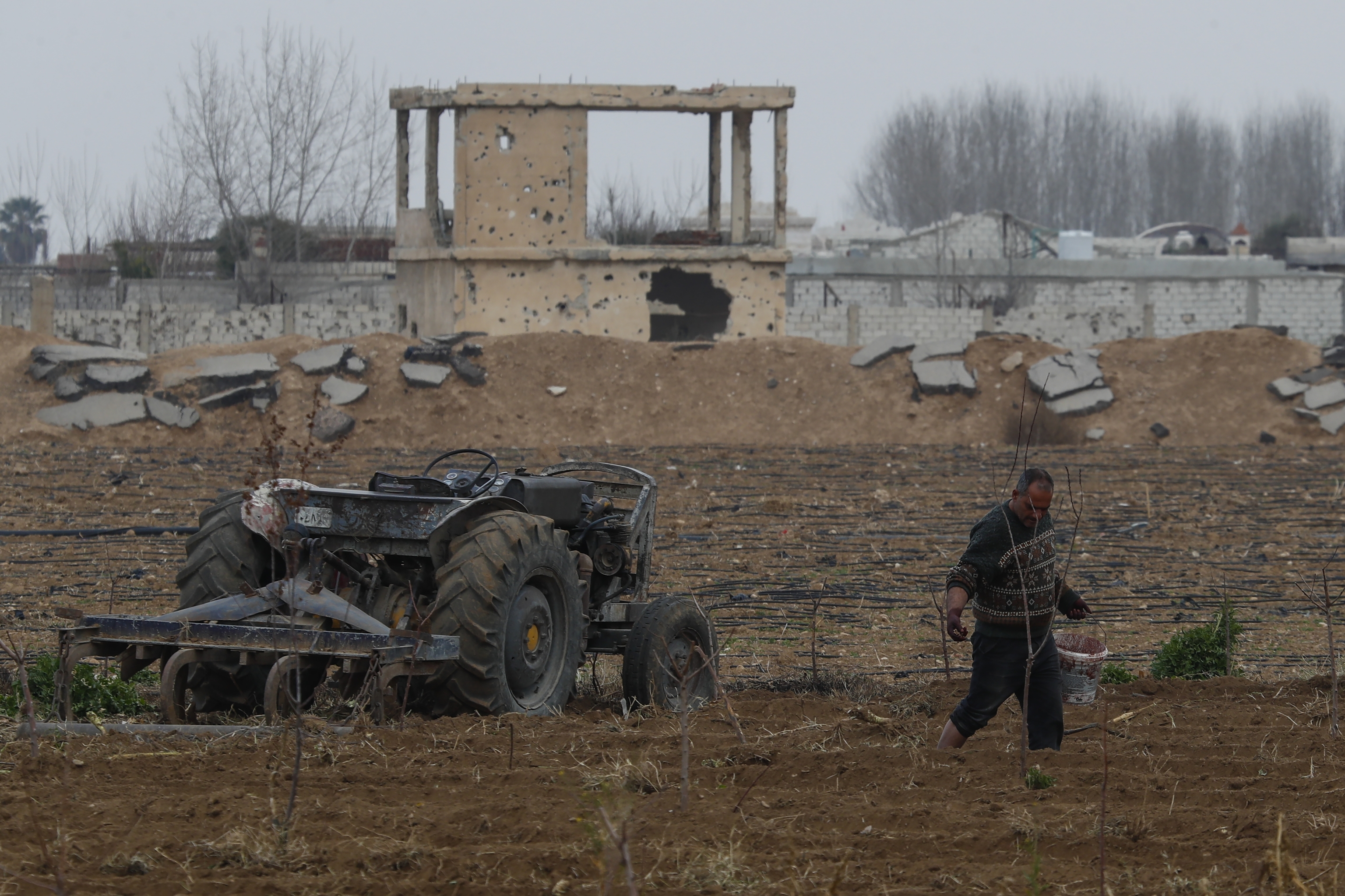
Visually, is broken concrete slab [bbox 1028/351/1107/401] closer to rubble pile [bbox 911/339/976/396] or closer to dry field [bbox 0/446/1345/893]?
rubble pile [bbox 911/339/976/396]

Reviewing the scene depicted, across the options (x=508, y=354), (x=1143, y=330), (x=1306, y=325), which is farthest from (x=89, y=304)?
(x=1306, y=325)

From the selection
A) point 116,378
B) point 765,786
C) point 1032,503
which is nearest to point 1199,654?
point 1032,503

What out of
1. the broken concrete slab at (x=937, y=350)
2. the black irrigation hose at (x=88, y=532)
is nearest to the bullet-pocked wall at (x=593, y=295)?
the broken concrete slab at (x=937, y=350)

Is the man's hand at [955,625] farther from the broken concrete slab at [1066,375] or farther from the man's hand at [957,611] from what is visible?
the broken concrete slab at [1066,375]

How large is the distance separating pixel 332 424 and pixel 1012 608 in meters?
18.5

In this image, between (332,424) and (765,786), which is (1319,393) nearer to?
(332,424)

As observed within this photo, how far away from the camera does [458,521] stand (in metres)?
6.98

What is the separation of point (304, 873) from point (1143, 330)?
34.1 metres

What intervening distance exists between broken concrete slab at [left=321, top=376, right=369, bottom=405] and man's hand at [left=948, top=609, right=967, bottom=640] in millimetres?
19478

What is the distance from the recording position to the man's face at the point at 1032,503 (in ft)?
20.7

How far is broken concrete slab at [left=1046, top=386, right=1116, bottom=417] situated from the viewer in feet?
83.0

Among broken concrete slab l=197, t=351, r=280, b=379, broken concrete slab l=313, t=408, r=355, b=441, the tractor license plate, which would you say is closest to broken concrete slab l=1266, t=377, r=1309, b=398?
broken concrete slab l=313, t=408, r=355, b=441

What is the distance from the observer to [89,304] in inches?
1684

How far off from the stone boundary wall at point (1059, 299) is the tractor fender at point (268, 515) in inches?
1052
